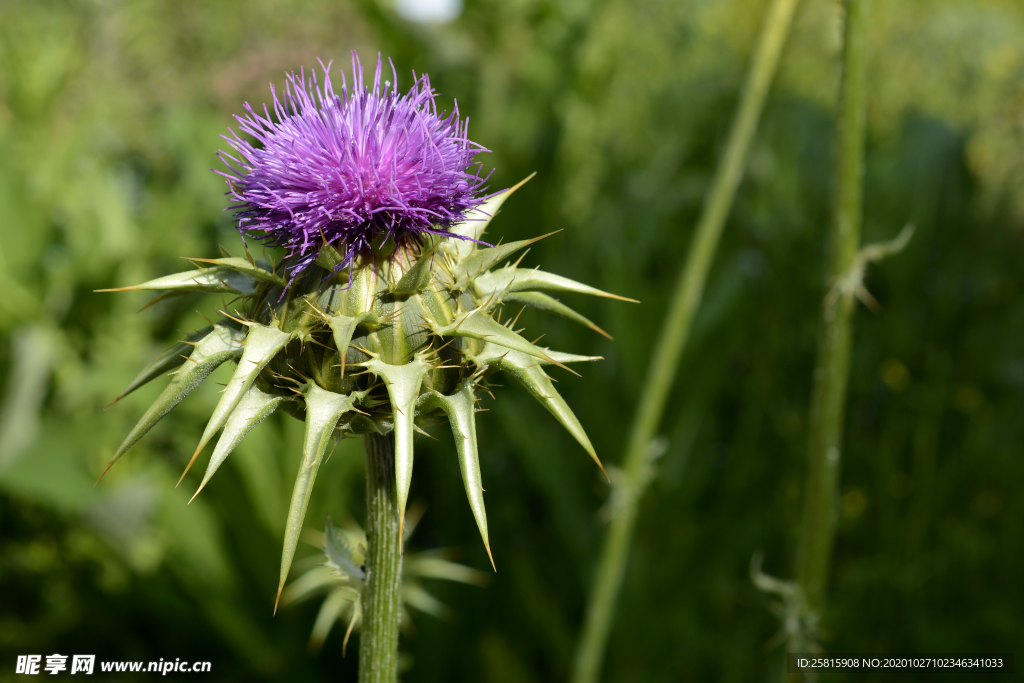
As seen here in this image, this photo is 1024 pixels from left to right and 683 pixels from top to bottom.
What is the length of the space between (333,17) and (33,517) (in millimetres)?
5754

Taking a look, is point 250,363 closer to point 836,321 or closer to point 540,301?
point 540,301

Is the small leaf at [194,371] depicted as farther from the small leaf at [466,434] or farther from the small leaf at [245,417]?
the small leaf at [466,434]

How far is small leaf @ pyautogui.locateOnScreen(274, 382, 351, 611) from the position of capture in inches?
34.3

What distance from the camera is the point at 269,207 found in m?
1.02

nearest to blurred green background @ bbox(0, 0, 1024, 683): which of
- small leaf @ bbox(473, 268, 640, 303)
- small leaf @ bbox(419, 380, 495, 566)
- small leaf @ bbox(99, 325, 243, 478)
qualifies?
small leaf @ bbox(473, 268, 640, 303)

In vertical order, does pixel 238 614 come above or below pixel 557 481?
below

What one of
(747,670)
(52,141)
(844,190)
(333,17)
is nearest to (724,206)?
(844,190)

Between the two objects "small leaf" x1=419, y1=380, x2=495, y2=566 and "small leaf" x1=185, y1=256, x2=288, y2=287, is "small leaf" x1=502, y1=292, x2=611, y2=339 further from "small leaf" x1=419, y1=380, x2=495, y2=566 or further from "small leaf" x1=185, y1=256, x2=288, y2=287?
"small leaf" x1=185, y1=256, x2=288, y2=287

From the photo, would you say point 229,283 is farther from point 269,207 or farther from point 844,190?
point 844,190

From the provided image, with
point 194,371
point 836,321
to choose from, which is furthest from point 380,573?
point 836,321

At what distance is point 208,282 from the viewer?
1.14 meters

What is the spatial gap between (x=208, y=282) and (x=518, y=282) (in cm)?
47

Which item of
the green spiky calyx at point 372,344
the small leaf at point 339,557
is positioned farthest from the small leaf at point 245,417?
the small leaf at point 339,557

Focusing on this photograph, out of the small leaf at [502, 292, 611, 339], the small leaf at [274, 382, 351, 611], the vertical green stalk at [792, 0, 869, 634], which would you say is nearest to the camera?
the small leaf at [274, 382, 351, 611]
